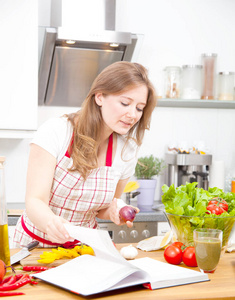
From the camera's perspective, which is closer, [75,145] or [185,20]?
[75,145]

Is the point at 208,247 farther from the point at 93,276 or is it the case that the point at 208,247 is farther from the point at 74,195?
the point at 74,195

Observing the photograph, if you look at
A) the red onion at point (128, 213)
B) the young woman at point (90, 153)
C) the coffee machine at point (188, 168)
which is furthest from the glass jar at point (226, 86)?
the red onion at point (128, 213)

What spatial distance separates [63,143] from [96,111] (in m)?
0.21

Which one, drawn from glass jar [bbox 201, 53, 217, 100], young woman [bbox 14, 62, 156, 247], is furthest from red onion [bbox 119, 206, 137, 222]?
glass jar [bbox 201, 53, 217, 100]

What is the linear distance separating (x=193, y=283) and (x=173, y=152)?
2.24 meters

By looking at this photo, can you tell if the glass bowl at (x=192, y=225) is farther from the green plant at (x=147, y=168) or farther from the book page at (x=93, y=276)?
the green plant at (x=147, y=168)

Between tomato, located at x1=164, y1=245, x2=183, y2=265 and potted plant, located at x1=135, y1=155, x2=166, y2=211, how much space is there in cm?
164

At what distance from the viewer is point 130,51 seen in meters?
3.24

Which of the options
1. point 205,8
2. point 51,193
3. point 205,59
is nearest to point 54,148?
point 51,193

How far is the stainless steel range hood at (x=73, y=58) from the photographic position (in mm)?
3039

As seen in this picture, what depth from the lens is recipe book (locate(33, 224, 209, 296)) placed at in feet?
3.94

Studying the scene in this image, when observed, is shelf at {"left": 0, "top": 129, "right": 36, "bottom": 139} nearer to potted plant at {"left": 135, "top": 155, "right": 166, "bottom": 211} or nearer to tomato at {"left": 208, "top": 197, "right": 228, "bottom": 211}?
potted plant at {"left": 135, "top": 155, "right": 166, "bottom": 211}

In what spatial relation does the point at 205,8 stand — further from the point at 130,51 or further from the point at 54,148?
the point at 54,148

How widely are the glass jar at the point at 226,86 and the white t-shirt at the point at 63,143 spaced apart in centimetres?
167
